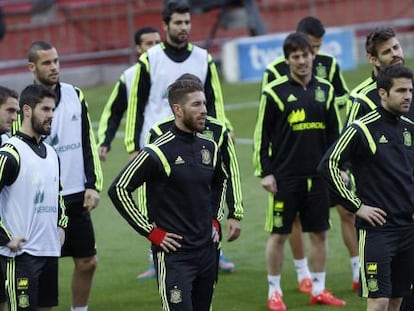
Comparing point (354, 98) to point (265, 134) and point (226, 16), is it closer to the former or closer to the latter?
point (265, 134)

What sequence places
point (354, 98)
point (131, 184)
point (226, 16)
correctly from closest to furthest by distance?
point (131, 184) → point (354, 98) → point (226, 16)

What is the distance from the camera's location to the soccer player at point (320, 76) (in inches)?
439

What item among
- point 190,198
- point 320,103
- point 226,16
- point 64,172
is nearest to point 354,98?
point 320,103

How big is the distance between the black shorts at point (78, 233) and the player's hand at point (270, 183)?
1680 mm

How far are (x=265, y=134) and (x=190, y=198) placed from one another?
107 inches

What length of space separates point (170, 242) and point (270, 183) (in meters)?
2.74

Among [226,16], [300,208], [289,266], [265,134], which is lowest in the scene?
[289,266]

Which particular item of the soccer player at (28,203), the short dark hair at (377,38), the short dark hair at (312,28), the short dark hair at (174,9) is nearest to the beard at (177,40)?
the short dark hair at (174,9)

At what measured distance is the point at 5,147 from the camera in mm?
8375

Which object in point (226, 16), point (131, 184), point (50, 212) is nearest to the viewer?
point (131, 184)

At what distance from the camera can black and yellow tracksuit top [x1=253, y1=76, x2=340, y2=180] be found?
10.5 meters

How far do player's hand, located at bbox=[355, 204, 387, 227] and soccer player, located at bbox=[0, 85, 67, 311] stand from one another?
7.37 feet

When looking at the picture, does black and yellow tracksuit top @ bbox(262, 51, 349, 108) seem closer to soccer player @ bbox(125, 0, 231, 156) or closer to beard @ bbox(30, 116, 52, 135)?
soccer player @ bbox(125, 0, 231, 156)

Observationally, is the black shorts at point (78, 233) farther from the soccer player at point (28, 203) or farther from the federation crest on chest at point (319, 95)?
the federation crest on chest at point (319, 95)
